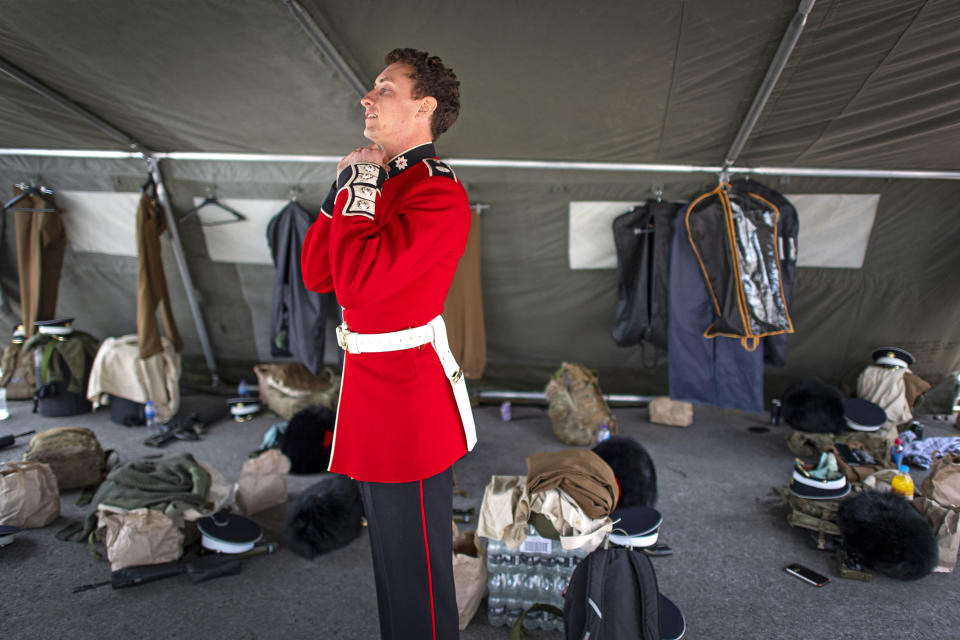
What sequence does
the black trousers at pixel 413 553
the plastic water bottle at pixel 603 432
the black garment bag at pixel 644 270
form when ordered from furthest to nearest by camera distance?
1. the black garment bag at pixel 644 270
2. the plastic water bottle at pixel 603 432
3. the black trousers at pixel 413 553

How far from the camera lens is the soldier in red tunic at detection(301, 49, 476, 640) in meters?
1.32

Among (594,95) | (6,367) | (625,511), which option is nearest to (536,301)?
(594,95)

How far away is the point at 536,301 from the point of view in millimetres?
4289

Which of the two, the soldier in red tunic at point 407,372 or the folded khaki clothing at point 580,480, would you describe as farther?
the folded khaki clothing at point 580,480

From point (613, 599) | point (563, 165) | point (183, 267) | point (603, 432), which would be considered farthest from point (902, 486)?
point (183, 267)

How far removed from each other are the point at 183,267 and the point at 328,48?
2555 mm

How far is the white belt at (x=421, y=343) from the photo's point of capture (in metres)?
1.35

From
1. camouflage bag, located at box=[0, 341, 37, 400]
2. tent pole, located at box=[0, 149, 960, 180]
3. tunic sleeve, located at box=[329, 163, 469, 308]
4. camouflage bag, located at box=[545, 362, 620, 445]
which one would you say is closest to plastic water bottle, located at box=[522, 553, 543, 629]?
tunic sleeve, located at box=[329, 163, 469, 308]

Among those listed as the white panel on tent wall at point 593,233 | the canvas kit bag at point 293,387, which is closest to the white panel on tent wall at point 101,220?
the canvas kit bag at point 293,387

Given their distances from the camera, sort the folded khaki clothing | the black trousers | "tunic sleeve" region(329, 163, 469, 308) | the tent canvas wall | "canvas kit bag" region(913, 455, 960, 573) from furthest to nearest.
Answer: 1. the tent canvas wall
2. "canvas kit bag" region(913, 455, 960, 573)
3. the folded khaki clothing
4. the black trousers
5. "tunic sleeve" region(329, 163, 469, 308)

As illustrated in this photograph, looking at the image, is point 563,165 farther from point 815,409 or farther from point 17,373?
point 17,373

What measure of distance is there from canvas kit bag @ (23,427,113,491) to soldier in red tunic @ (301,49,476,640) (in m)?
2.39

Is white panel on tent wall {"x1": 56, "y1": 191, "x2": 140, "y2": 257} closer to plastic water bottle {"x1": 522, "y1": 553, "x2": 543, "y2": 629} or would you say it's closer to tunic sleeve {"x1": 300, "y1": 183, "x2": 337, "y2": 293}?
tunic sleeve {"x1": 300, "y1": 183, "x2": 337, "y2": 293}

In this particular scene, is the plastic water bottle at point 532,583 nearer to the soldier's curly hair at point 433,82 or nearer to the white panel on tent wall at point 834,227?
the soldier's curly hair at point 433,82
